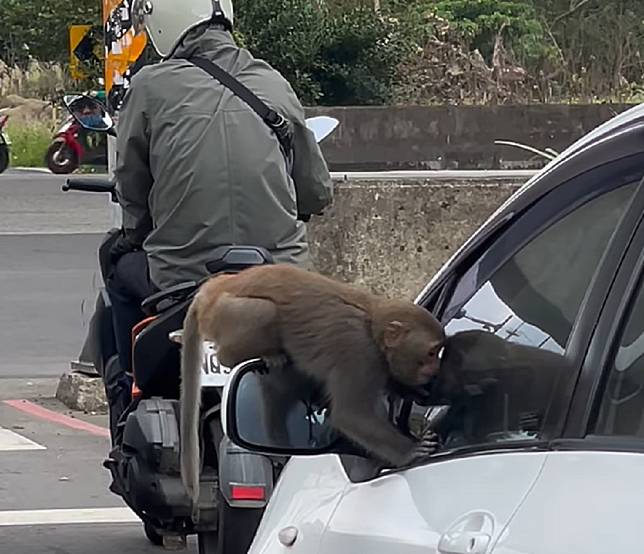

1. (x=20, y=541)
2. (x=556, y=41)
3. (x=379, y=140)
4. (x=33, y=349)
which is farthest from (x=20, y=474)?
(x=556, y=41)

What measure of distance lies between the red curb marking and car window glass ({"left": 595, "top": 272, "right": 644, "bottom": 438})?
6.31 metres

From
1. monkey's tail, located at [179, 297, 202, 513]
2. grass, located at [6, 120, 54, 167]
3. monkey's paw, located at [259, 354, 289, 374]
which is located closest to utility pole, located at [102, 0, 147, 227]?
monkey's tail, located at [179, 297, 202, 513]

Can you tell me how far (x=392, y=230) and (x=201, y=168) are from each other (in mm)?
4133

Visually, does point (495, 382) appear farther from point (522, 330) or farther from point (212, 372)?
point (212, 372)

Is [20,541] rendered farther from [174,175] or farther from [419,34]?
[419,34]

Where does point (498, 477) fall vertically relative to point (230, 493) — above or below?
above

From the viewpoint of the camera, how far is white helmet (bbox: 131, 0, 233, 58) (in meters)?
5.56

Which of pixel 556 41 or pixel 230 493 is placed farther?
pixel 556 41

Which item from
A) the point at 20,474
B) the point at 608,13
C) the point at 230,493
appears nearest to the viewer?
the point at 230,493

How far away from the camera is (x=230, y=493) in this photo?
194 inches

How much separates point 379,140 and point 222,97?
13.2 m

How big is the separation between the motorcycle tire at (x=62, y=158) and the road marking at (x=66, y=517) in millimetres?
21142

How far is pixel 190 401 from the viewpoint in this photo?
4570 millimetres

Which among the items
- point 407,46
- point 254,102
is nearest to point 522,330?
point 254,102
